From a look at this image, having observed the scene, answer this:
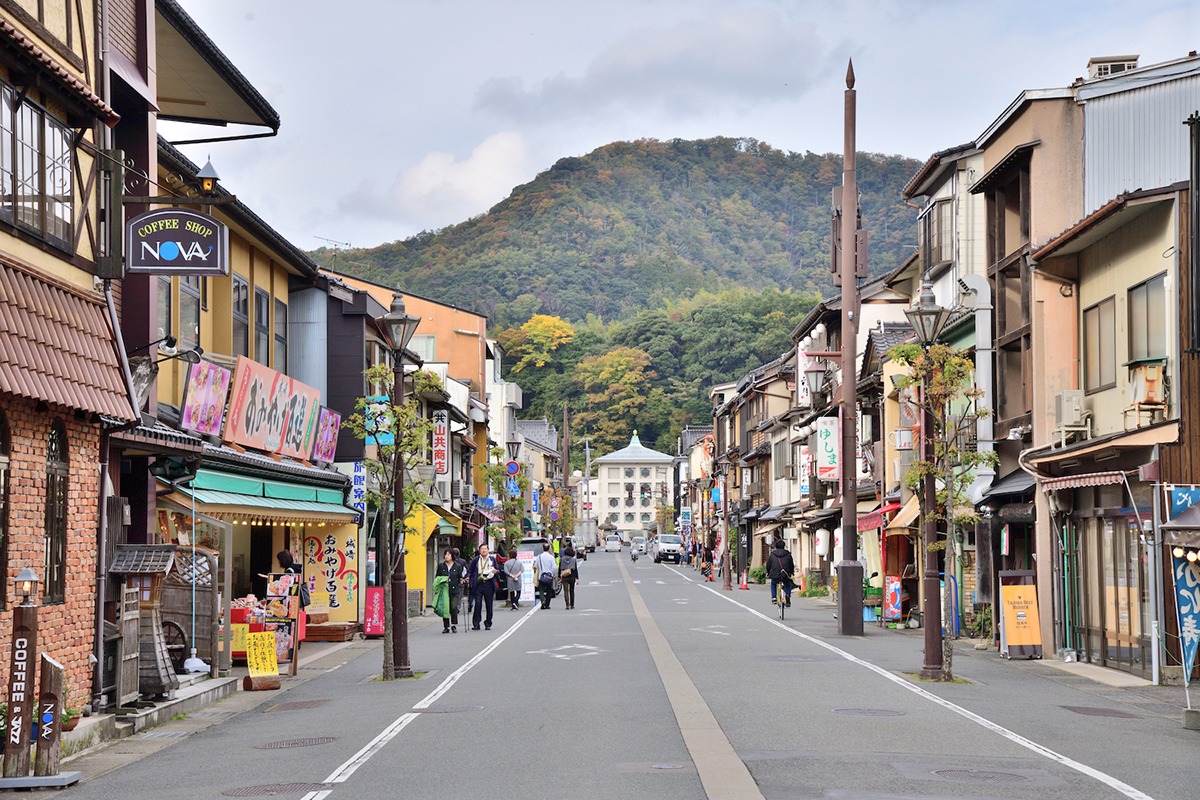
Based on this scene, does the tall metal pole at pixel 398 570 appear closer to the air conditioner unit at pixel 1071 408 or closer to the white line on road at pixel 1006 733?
the white line on road at pixel 1006 733

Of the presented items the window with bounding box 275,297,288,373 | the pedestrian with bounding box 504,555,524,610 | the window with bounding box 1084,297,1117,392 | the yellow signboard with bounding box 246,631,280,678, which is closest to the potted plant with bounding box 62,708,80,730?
the yellow signboard with bounding box 246,631,280,678

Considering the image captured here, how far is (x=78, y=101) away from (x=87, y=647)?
19.4 ft

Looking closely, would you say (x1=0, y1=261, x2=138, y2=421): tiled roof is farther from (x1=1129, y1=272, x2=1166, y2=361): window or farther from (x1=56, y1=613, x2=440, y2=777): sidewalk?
(x1=1129, y1=272, x2=1166, y2=361): window

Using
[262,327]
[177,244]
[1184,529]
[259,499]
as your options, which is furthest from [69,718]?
[262,327]

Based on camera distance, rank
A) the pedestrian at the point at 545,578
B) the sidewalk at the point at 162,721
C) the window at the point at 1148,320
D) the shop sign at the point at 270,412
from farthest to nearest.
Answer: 1. the pedestrian at the point at 545,578
2. the shop sign at the point at 270,412
3. the window at the point at 1148,320
4. the sidewalk at the point at 162,721

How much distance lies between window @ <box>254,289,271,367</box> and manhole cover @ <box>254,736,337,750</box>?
15.5m

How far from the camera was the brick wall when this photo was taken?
524 inches

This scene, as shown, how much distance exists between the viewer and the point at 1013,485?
86.3 feet

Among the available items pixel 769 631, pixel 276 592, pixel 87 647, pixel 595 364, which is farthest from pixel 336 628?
pixel 595 364

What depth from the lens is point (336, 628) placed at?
29828 millimetres

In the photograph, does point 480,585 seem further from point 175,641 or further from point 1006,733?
point 1006,733

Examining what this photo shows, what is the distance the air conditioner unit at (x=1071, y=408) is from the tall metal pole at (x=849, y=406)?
6630 millimetres

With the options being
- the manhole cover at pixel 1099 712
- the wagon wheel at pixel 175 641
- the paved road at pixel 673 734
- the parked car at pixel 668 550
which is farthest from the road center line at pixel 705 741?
the parked car at pixel 668 550

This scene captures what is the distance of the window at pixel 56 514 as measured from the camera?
565 inches
